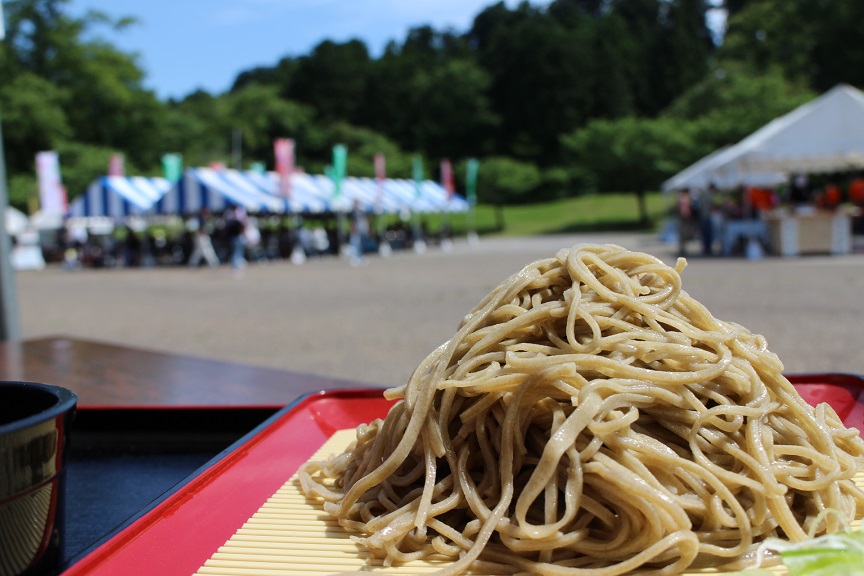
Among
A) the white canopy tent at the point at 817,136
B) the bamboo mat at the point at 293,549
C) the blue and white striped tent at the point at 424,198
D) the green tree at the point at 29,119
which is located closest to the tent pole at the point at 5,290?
the bamboo mat at the point at 293,549

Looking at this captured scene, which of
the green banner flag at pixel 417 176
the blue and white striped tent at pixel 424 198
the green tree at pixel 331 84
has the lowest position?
the blue and white striped tent at pixel 424 198

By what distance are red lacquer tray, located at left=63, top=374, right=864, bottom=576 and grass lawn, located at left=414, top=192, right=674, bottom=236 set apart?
40.8 m

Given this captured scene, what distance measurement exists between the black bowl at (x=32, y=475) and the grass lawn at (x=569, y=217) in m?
41.9

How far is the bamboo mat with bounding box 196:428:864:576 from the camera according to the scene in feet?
3.95

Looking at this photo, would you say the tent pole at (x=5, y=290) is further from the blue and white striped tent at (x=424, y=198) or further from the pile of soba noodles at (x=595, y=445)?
the blue and white striped tent at (x=424, y=198)

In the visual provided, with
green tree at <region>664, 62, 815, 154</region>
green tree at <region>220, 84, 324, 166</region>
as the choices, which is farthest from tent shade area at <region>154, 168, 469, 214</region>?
green tree at <region>220, 84, 324, 166</region>

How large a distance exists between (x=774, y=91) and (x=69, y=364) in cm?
4527

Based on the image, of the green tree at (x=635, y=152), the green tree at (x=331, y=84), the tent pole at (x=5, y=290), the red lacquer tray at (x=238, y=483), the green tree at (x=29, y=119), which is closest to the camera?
the red lacquer tray at (x=238, y=483)

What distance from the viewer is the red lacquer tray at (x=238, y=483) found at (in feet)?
3.72

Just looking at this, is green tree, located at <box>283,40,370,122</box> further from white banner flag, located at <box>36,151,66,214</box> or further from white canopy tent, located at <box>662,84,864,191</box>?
white canopy tent, located at <box>662,84,864,191</box>

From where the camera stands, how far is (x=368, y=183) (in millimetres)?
30516

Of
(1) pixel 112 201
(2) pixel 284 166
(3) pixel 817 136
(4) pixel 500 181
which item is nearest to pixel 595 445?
(3) pixel 817 136

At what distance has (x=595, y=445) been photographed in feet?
3.98

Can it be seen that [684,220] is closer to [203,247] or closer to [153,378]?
[203,247]
